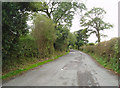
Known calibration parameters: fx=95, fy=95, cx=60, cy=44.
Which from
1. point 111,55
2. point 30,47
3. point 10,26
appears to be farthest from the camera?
point 30,47

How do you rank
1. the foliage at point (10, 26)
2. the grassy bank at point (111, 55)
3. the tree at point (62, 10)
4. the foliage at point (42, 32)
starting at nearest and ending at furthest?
the foliage at point (10, 26) → the grassy bank at point (111, 55) → the foliage at point (42, 32) → the tree at point (62, 10)

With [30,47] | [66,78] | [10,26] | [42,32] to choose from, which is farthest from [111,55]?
[42,32]

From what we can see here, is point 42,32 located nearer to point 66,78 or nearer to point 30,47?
point 30,47

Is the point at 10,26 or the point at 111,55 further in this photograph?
the point at 111,55

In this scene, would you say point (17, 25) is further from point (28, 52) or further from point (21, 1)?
point (28, 52)

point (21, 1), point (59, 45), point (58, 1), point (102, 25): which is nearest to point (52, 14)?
point (58, 1)

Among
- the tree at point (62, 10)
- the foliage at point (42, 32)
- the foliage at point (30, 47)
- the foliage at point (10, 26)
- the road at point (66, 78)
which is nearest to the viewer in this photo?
the road at point (66, 78)

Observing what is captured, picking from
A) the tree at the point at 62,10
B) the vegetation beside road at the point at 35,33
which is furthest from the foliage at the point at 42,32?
the tree at the point at 62,10

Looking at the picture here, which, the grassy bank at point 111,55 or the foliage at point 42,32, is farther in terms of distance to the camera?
the foliage at point 42,32

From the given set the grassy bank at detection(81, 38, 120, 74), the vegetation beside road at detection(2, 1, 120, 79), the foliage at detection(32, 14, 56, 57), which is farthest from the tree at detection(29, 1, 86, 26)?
the grassy bank at detection(81, 38, 120, 74)

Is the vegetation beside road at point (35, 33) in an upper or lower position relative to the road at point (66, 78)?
upper

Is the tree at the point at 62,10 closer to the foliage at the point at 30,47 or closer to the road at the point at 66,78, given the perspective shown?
the foliage at the point at 30,47

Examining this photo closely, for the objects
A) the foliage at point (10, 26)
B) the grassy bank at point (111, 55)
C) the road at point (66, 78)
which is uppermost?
the foliage at point (10, 26)

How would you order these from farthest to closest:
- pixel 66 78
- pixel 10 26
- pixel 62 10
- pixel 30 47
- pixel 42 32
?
pixel 62 10 → pixel 42 32 → pixel 30 47 → pixel 10 26 → pixel 66 78
